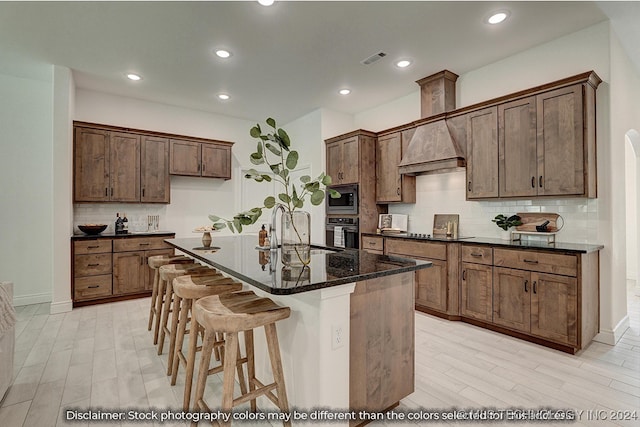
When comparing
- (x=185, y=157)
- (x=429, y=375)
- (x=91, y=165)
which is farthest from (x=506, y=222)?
(x=91, y=165)

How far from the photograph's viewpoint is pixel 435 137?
4.01 meters

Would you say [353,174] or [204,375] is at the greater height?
[353,174]

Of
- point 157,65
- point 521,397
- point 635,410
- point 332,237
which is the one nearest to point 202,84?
point 157,65

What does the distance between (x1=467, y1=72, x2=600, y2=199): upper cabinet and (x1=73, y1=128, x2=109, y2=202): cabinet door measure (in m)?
4.83

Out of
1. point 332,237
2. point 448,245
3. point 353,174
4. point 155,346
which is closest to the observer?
point 155,346

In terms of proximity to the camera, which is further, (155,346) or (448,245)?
(448,245)

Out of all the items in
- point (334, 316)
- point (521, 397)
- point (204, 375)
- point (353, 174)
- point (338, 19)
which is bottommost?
point (521, 397)

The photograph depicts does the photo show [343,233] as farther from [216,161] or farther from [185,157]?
[185,157]

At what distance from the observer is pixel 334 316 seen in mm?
1611

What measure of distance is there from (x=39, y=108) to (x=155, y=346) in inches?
152

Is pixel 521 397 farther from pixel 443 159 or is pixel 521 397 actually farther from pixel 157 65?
pixel 157 65

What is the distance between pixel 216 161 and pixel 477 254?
426cm

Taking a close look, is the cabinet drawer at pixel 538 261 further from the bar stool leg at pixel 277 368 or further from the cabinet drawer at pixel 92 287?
the cabinet drawer at pixel 92 287

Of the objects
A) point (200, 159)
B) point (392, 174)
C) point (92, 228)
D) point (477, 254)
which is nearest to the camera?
point (477, 254)
